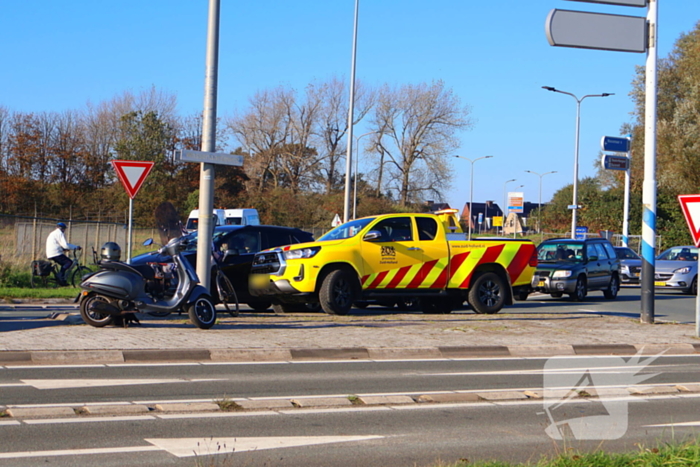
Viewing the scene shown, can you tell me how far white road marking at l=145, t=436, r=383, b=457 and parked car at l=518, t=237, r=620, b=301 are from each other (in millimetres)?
16733

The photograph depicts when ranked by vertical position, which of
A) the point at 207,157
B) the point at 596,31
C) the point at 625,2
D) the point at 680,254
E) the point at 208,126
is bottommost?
the point at 680,254

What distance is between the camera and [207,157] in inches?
535

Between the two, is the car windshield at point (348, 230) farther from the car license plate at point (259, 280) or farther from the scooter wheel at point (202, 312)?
the scooter wheel at point (202, 312)

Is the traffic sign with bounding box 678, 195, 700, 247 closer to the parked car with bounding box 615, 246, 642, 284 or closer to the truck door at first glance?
the truck door

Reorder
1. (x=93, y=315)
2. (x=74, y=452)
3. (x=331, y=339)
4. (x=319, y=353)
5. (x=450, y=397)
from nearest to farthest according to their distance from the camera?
(x=74, y=452) < (x=450, y=397) < (x=319, y=353) < (x=331, y=339) < (x=93, y=315)

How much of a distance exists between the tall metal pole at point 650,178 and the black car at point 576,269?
252 inches

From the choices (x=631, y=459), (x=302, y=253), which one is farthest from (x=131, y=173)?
(x=631, y=459)

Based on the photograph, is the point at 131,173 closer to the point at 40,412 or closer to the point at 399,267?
the point at 399,267

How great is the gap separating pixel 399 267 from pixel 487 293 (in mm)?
2079

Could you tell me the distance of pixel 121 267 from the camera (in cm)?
1212

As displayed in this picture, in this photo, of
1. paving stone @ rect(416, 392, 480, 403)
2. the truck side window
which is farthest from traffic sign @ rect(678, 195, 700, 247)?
paving stone @ rect(416, 392, 480, 403)

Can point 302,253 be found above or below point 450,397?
above

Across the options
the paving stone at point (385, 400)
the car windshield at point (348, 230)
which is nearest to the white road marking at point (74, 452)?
the paving stone at point (385, 400)

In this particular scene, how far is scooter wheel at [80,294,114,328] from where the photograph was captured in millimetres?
12155
